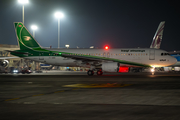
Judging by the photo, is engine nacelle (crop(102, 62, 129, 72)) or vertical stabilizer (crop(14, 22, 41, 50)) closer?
engine nacelle (crop(102, 62, 129, 72))

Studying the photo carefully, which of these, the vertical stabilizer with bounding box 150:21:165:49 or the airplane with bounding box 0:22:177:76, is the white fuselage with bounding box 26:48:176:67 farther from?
the vertical stabilizer with bounding box 150:21:165:49

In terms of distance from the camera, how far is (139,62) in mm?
36969

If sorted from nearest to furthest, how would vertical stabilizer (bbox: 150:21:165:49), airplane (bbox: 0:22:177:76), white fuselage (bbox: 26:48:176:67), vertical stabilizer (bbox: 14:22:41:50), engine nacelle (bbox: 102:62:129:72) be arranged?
1. engine nacelle (bbox: 102:62:129:72)
2. airplane (bbox: 0:22:177:76)
3. white fuselage (bbox: 26:48:176:67)
4. vertical stabilizer (bbox: 14:22:41:50)
5. vertical stabilizer (bbox: 150:21:165:49)

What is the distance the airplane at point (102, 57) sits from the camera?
3678cm

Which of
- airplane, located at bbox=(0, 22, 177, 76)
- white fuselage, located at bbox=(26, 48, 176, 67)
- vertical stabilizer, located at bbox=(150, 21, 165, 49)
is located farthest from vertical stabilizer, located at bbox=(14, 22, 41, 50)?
vertical stabilizer, located at bbox=(150, 21, 165, 49)

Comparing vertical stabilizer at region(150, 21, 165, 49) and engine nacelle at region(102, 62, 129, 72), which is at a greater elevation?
vertical stabilizer at region(150, 21, 165, 49)

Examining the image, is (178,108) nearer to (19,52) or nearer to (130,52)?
(130,52)

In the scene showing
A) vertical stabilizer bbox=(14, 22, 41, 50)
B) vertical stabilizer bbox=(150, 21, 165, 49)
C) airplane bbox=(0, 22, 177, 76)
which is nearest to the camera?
airplane bbox=(0, 22, 177, 76)

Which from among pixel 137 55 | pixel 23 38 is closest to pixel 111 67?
pixel 137 55

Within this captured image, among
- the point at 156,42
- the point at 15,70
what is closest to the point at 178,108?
the point at 15,70

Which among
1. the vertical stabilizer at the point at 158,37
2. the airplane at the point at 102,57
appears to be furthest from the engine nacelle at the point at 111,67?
the vertical stabilizer at the point at 158,37

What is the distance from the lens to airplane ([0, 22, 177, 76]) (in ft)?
121

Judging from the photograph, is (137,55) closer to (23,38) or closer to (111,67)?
(111,67)

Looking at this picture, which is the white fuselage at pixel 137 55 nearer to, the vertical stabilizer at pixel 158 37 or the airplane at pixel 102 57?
the airplane at pixel 102 57
